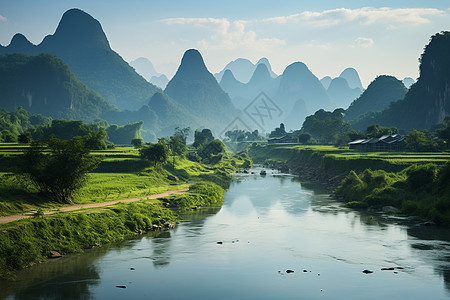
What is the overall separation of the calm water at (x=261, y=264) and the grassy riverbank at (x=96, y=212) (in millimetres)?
1353

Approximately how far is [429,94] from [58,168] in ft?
534

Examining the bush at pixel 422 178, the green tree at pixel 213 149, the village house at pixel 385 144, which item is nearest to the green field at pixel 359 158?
the village house at pixel 385 144

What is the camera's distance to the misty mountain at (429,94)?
15938 cm

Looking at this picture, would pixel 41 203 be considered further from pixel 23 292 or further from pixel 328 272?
pixel 328 272

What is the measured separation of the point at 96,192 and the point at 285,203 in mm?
22146

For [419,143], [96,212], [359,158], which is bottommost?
[96,212]

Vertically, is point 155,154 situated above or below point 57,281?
above

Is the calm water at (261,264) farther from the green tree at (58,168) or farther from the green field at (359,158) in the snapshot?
the green field at (359,158)

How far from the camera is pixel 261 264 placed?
1110 inches

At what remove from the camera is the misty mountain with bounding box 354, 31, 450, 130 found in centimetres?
15938

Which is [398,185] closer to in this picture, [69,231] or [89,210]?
[89,210]

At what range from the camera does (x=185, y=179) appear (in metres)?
69.0

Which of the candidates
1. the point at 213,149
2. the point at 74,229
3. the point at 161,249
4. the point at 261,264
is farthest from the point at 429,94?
the point at 74,229

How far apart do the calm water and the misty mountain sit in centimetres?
13680
